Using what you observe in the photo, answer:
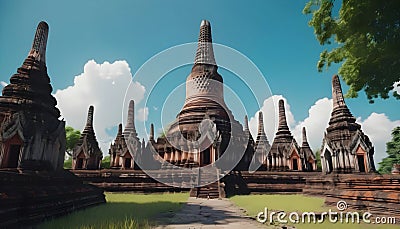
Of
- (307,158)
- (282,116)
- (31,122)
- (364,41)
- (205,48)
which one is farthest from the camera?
(282,116)

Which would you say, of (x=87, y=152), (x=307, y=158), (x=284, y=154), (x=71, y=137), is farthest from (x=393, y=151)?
(x=71, y=137)

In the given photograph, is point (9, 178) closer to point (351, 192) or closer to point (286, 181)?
point (351, 192)

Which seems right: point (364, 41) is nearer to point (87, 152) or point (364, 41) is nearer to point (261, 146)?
point (261, 146)

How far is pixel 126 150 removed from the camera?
27438mm

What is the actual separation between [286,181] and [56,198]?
51.1ft

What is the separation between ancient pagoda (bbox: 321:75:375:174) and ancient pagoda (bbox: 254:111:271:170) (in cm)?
770

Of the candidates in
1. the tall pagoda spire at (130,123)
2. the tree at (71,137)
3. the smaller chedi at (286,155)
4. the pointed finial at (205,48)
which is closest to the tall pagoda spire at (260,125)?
the smaller chedi at (286,155)


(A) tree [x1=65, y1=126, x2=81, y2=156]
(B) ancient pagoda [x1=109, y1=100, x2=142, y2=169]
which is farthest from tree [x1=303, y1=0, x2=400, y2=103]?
(A) tree [x1=65, y1=126, x2=81, y2=156]

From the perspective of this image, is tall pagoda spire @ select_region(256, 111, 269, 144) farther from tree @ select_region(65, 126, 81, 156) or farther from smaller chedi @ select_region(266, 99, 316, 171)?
tree @ select_region(65, 126, 81, 156)

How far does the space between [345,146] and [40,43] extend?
22.5 meters

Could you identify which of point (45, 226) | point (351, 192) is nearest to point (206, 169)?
point (351, 192)

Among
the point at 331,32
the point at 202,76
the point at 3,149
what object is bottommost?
the point at 3,149

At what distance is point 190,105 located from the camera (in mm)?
25969

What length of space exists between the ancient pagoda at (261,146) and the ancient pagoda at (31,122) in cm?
2194
